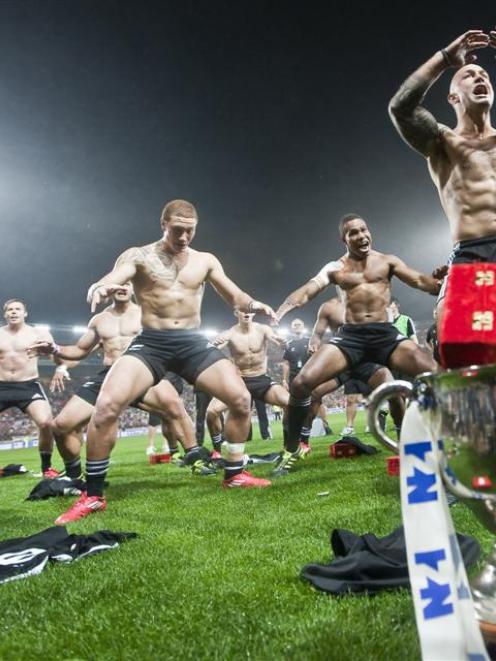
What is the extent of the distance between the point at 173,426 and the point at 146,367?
2456 millimetres

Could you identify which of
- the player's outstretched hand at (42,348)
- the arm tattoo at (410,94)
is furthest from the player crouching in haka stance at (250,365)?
the arm tattoo at (410,94)

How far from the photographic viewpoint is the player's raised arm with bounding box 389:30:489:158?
237 centimetres

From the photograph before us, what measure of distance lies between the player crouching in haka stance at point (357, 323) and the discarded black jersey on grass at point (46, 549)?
96.3 inches

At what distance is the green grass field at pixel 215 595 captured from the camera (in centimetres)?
141

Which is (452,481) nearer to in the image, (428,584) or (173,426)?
(428,584)

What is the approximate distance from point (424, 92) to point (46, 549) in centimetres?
289

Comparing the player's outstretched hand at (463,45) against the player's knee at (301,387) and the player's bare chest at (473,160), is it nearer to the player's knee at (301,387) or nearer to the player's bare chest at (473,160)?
the player's bare chest at (473,160)

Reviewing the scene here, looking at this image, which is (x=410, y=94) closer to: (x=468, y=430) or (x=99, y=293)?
(x=468, y=430)

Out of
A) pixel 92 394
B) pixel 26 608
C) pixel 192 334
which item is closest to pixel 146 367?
pixel 192 334

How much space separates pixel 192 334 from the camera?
4777mm

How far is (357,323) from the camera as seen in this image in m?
5.03

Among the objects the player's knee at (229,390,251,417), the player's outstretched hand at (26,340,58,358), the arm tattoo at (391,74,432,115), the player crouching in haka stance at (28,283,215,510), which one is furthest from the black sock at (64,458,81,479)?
the arm tattoo at (391,74,432,115)

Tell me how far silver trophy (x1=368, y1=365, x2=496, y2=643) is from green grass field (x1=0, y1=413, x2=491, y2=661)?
43 centimetres

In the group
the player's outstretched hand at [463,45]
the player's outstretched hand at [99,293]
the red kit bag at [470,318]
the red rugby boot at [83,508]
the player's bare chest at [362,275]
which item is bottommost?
the red rugby boot at [83,508]
